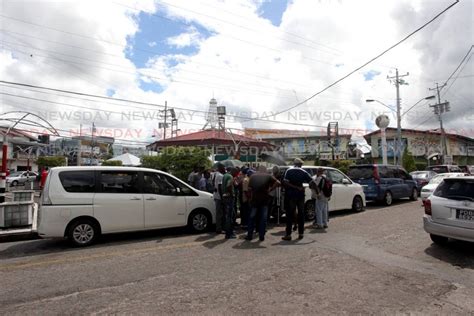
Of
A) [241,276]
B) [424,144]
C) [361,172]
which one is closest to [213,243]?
[241,276]

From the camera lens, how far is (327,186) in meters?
8.77

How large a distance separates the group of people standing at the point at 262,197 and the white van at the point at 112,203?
86 centimetres

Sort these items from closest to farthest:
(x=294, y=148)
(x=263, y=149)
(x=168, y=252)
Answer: (x=168, y=252), (x=263, y=149), (x=294, y=148)

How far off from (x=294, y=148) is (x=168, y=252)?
56.7 m

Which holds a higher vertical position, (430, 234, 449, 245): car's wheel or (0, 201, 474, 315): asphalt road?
(430, 234, 449, 245): car's wheel

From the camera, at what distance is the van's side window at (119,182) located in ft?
25.1

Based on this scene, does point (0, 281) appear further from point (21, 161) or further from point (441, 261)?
point (21, 161)

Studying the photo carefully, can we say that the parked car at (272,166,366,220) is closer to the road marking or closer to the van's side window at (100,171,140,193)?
the road marking

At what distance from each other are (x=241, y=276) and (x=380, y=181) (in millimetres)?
10361

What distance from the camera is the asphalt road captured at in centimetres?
394

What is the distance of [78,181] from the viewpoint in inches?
293

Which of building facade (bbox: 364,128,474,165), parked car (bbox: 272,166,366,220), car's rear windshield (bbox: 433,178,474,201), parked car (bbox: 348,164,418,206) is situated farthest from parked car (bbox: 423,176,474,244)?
building facade (bbox: 364,128,474,165)

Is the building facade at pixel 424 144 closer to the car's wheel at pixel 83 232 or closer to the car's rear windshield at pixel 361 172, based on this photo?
the car's rear windshield at pixel 361 172

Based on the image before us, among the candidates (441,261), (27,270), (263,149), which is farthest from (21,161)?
(441,261)
